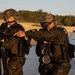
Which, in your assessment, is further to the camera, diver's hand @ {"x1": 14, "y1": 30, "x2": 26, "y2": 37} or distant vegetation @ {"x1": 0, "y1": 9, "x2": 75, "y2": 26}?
distant vegetation @ {"x1": 0, "y1": 9, "x2": 75, "y2": 26}

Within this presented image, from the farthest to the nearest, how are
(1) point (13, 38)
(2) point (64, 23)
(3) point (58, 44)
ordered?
(2) point (64, 23) < (1) point (13, 38) < (3) point (58, 44)

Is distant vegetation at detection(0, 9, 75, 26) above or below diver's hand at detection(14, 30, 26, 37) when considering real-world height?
below

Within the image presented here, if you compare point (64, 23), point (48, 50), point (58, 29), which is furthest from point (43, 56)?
point (64, 23)

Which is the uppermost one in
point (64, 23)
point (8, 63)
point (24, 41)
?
point (24, 41)

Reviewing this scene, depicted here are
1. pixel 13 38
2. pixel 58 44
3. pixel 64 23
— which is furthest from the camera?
pixel 64 23

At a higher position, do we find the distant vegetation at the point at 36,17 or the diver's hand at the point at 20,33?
the diver's hand at the point at 20,33

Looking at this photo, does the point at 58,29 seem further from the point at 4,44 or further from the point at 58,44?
the point at 4,44

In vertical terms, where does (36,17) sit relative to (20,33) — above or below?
below

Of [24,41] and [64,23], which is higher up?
[24,41]

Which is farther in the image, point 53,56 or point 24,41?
point 24,41

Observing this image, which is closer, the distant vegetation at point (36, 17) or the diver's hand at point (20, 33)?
the diver's hand at point (20, 33)

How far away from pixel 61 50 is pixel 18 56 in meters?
0.95

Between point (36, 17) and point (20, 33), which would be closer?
point (20, 33)

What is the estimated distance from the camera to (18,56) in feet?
20.8
